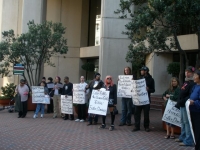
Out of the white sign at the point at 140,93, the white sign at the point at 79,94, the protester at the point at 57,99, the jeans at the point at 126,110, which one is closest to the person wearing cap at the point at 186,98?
the white sign at the point at 140,93

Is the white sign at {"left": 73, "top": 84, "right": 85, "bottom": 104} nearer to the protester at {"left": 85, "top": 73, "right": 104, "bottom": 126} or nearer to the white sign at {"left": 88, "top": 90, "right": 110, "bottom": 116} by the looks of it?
the protester at {"left": 85, "top": 73, "right": 104, "bottom": 126}

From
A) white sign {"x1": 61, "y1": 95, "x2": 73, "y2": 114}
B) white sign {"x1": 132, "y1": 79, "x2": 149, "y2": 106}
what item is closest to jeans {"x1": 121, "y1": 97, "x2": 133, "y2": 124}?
white sign {"x1": 132, "y1": 79, "x2": 149, "y2": 106}

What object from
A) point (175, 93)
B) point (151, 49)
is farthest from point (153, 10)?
point (175, 93)

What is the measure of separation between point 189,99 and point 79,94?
6.06m

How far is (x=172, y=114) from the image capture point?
30.3 feet

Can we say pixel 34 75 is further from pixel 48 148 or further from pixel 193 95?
pixel 193 95

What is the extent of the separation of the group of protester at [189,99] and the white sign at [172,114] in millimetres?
143

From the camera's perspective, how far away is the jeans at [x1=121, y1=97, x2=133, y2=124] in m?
11.6

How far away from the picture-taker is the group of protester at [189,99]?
718cm

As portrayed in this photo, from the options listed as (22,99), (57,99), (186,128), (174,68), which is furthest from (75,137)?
(174,68)

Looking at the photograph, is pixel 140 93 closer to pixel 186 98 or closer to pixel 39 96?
pixel 186 98

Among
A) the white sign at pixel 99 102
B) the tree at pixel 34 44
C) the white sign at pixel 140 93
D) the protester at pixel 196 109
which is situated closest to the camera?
the protester at pixel 196 109

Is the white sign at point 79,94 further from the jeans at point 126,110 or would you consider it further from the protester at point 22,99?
the protester at point 22,99

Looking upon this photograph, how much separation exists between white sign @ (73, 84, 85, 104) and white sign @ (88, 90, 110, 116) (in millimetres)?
1479
